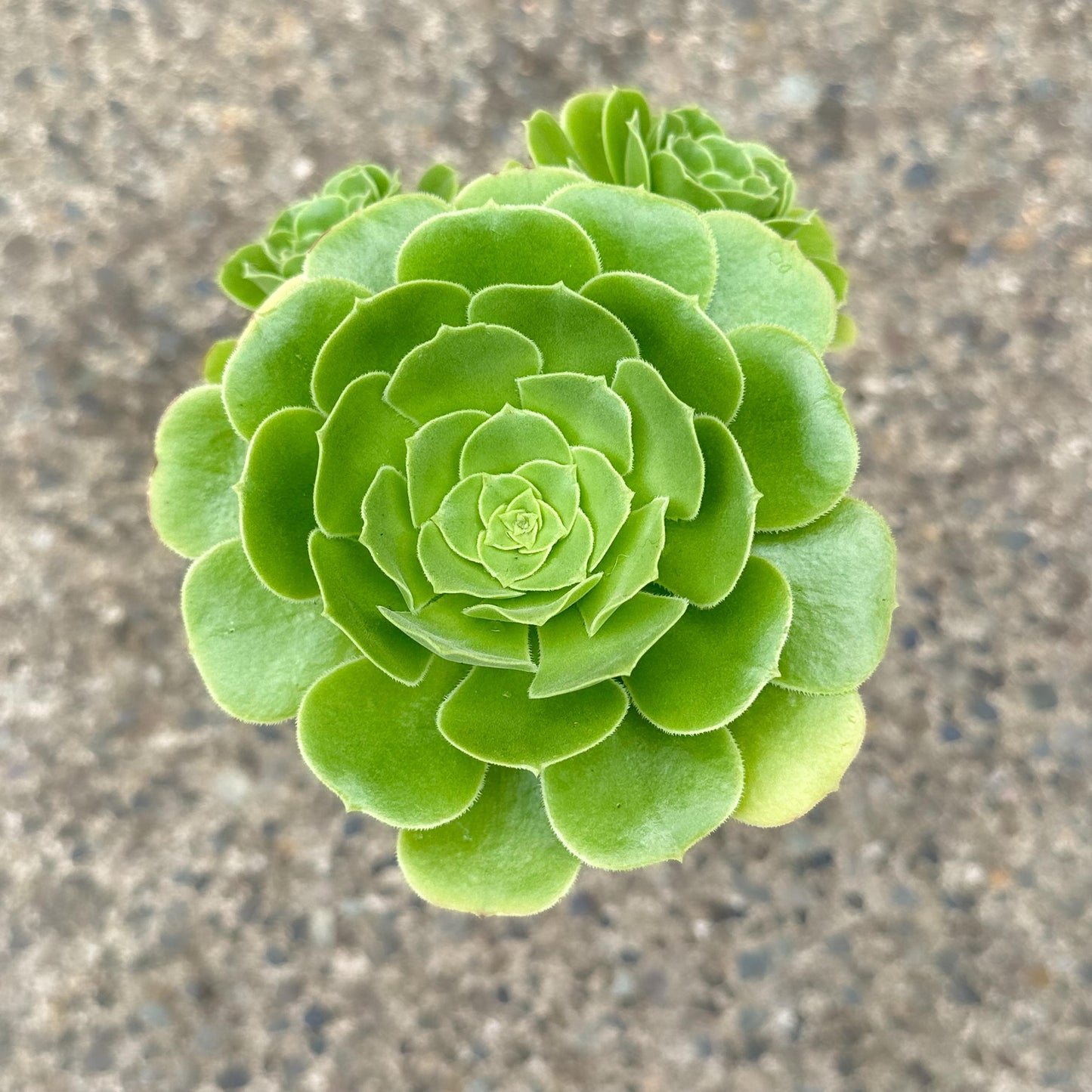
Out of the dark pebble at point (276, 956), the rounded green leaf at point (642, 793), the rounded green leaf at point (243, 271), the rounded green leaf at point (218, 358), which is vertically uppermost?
the rounded green leaf at point (243, 271)

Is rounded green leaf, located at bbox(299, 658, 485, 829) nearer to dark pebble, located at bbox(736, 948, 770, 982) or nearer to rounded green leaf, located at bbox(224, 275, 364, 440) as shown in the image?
rounded green leaf, located at bbox(224, 275, 364, 440)

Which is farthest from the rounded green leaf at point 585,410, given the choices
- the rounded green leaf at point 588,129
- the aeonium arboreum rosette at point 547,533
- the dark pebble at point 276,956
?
the dark pebble at point 276,956

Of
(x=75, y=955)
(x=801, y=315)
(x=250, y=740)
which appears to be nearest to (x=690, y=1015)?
(x=250, y=740)

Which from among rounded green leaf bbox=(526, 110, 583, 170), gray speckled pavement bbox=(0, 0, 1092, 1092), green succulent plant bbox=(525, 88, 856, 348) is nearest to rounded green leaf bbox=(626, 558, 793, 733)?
green succulent plant bbox=(525, 88, 856, 348)

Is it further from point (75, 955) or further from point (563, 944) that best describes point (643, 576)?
point (75, 955)

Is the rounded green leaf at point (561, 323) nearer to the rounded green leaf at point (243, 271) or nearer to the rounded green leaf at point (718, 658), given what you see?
the rounded green leaf at point (718, 658)

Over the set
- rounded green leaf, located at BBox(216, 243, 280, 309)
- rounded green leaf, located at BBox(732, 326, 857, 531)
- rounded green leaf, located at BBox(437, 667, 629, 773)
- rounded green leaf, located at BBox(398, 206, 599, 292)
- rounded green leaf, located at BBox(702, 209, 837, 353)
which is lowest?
rounded green leaf, located at BBox(437, 667, 629, 773)
